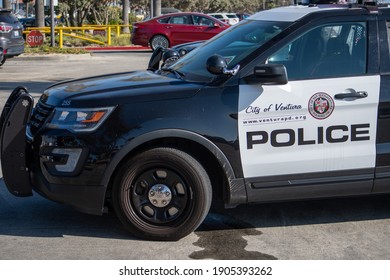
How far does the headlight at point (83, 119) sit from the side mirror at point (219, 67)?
82 cm

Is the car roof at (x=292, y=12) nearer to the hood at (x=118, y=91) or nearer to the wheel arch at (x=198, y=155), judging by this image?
the hood at (x=118, y=91)

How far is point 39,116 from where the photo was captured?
543 cm

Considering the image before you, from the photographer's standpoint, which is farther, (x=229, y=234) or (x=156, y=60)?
(x=156, y=60)

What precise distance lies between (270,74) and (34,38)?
2094 centimetres

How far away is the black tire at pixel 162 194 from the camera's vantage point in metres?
5.10

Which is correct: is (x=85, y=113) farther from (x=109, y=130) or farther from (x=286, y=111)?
(x=286, y=111)

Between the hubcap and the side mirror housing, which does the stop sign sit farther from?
the hubcap

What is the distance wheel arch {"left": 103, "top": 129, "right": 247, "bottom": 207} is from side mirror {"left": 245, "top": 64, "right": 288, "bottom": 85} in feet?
1.99

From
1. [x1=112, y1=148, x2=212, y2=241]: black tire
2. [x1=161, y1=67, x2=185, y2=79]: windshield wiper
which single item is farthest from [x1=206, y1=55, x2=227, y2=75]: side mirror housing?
[x1=112, y1=148, x2=212, y2=241]: black tire

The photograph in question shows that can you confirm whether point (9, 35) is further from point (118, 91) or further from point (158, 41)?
point (118, 91)

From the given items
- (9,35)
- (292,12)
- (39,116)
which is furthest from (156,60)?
(9,35)

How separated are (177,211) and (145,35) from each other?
21.6 meters

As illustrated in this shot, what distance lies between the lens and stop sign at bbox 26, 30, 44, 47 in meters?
24.7
